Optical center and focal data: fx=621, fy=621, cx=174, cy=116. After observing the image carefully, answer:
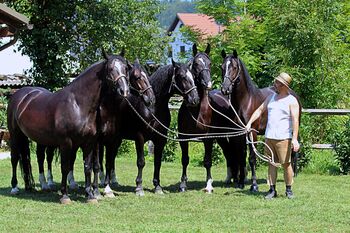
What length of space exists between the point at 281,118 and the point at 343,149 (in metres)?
4.74

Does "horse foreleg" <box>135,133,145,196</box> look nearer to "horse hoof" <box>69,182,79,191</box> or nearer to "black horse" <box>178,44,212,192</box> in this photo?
"black horse" <box>178,44,212,192</box>

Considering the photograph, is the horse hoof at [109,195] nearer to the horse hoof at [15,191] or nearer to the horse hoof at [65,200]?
the horse hoof at [65,200]

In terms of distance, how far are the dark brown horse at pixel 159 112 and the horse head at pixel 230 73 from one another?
615mm

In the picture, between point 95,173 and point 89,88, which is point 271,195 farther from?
point 89,88

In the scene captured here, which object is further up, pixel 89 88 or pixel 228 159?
pixel 89 88

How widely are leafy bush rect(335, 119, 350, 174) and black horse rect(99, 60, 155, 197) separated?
5.31m

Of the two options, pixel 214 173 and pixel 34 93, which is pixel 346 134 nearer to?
pixel 214 173

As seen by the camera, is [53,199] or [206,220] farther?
[53,199]

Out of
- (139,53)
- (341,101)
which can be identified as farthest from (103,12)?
(341,101)

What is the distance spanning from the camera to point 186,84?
34.4 feet

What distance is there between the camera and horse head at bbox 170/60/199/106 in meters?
10.4

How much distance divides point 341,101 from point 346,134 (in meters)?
6.76

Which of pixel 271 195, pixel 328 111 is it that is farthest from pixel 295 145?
pixel 328 111

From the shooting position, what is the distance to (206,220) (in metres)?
8.27
